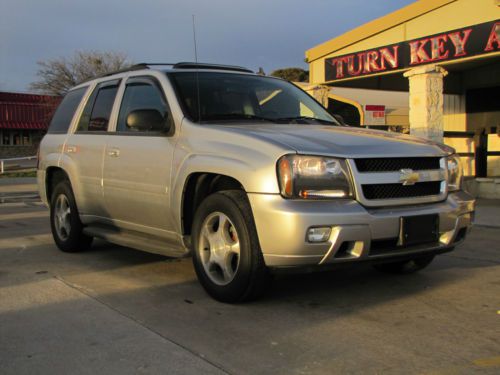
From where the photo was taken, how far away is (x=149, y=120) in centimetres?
493

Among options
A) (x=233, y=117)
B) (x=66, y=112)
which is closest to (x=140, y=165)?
(x=233, y=117)

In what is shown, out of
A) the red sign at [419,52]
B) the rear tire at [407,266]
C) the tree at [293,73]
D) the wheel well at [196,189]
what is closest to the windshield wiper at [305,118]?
the wheel well at [196,189]

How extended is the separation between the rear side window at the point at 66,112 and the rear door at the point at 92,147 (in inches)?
12.9

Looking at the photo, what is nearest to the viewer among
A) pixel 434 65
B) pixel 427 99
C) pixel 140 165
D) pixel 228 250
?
pixel 228 250

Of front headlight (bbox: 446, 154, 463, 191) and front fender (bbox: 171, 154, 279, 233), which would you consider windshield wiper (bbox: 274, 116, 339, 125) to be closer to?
front fender (bbox: 171, 154, 279, 233)

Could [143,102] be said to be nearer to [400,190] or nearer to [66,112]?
[66,112]

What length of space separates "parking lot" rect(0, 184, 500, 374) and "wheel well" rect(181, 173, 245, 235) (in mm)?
630

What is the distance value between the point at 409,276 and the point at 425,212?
128 cm

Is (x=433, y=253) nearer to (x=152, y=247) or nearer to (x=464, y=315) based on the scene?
(x=464, y=315)

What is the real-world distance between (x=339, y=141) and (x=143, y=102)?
2.16 metres

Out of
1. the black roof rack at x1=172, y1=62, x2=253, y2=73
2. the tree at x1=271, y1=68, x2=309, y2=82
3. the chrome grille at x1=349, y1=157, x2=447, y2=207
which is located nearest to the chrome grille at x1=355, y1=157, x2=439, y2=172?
the chrome grille at x1=349, y1=157, x2=447, y2=207

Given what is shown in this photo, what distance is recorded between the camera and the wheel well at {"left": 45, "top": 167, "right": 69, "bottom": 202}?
674 centimetres

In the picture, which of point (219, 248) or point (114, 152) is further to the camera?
point (114, 152)

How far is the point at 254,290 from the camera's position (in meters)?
4.10
